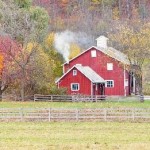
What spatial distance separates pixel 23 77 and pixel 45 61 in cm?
428

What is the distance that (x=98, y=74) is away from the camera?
69.2m

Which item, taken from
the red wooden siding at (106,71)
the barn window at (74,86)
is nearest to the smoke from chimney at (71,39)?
the red wooden siding at (106,71)

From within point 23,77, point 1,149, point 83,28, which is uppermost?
point 83,28

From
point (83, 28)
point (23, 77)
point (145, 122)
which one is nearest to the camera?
point (145, 122)

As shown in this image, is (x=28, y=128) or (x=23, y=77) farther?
(x=23, y=77)

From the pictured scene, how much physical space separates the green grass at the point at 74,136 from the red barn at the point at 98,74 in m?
28.0

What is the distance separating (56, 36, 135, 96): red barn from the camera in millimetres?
65125

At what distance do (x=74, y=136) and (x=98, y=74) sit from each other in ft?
132

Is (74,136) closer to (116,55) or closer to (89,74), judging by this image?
(89,74)

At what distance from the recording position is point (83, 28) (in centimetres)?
11569

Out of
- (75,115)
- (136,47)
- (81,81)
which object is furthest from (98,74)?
(75,115)

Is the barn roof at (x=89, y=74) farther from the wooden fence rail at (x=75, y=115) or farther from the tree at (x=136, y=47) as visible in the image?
the wooden fence rail at (x=75, y=115)

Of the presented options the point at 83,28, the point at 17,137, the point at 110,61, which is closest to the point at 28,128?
the point at 17,137

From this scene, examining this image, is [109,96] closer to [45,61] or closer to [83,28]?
[45,61]
